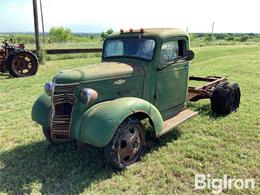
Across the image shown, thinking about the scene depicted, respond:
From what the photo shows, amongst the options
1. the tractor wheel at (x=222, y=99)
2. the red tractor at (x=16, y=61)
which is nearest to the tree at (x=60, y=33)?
the red tractor at (x=16, y=61)

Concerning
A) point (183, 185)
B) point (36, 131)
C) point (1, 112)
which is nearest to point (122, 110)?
point (183, 185)

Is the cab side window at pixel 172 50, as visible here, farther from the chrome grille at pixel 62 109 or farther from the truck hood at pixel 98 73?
the chrome grille at pixel 62 109

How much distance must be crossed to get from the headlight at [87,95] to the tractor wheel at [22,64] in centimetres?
832

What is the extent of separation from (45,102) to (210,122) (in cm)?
311

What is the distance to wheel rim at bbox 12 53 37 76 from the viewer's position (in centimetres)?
1113

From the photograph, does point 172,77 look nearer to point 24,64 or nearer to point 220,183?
point 220,183

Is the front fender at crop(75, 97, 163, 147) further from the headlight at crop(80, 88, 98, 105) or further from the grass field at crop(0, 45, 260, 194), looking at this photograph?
the grass field at crop(0, 45, 260, 194)

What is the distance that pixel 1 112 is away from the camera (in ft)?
21.3

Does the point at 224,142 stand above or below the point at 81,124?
below

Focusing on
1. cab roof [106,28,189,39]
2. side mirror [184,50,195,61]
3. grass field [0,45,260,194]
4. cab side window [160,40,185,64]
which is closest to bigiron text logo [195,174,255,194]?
grass field [0,45,260,194]

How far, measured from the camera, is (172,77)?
4.76m

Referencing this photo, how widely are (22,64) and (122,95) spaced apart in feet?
27.3

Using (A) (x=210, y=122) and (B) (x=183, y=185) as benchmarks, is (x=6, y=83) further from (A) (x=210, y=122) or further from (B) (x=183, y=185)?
(B) (x=183, y=185)

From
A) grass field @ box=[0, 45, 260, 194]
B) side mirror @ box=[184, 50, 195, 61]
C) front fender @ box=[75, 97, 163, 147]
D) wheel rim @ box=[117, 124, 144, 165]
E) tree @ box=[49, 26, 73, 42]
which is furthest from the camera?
tree @ box=[49, 26, 73, 42]
